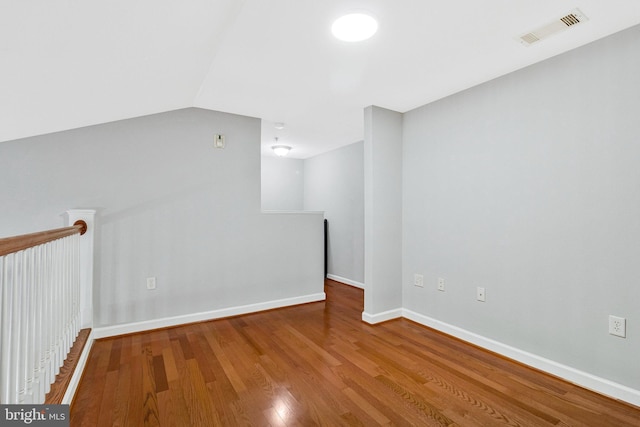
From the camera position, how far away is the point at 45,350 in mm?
1556

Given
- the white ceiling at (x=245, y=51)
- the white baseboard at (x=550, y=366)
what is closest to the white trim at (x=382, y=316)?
the white baseboard at (x=550, y=366)

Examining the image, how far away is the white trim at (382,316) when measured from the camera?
10.4 ft

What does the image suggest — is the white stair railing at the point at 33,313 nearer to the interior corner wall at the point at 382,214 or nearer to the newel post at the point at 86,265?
the newel post at the point at 86,265

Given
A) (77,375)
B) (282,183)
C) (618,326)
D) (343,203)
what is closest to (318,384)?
(77,375)

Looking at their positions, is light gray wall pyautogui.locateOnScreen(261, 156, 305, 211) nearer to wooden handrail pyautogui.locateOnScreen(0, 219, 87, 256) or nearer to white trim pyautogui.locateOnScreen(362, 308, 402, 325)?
white trim pyautogui.locateOnScreen(362, 308, 402, 325)

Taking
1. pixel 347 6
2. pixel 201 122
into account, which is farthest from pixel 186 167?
pixel 347 6

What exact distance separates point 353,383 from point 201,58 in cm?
252

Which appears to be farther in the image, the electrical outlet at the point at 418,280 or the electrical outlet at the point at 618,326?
the electrical outlet at the point at 418,280

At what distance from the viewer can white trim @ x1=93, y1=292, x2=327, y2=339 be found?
111 inches

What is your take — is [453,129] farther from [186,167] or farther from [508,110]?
[186,167]

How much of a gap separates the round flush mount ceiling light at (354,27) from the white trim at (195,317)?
2.86 m

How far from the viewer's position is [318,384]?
6.68 ft

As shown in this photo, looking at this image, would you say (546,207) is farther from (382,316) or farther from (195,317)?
(195,317)

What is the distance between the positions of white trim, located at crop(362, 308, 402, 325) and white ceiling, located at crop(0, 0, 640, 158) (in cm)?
220
